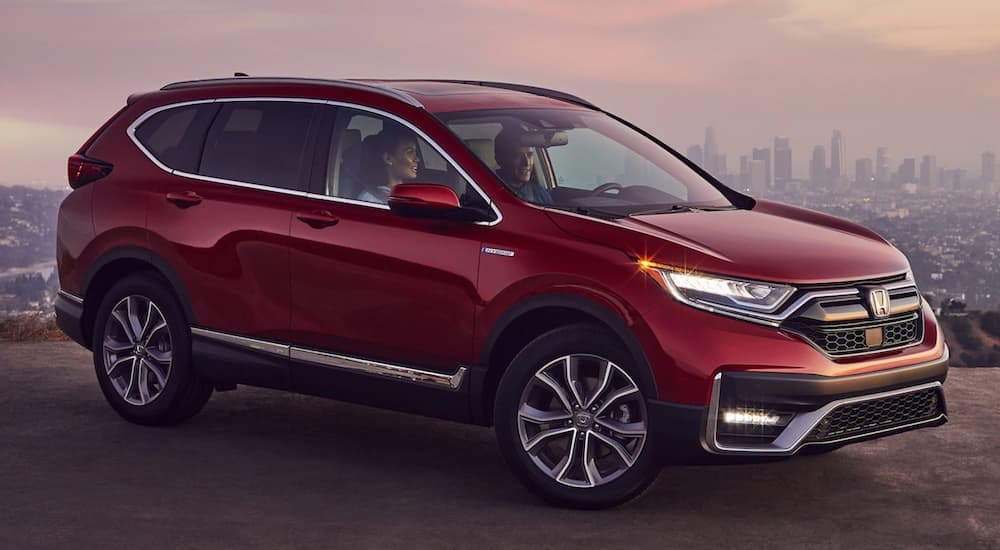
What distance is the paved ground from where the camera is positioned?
6.00 meters

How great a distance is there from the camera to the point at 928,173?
331 ft

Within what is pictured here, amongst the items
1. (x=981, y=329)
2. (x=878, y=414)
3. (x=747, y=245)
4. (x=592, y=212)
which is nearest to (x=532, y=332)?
(x=592, y=212)

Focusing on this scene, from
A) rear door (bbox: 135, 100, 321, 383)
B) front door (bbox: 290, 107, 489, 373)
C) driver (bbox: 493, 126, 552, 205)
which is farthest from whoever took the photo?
rear door (bbox: 135, 100, 321, 383)

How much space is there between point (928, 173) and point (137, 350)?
98393mm

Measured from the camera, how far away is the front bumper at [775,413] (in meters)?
5.99

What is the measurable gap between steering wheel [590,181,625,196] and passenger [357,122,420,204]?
0.91 m

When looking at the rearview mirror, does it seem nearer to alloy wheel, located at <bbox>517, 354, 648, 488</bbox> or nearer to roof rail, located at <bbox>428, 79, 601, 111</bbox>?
roof rail, located at <bbox>428, 79, 601, 111</bbox>

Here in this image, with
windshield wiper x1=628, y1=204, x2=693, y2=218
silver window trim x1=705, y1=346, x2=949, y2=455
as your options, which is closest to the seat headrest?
windshield wiper x1=628, y1=204, x2=693, y2=218

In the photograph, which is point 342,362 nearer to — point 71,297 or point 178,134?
point 178,134

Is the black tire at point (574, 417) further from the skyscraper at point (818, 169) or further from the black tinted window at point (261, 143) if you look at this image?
the skyscraper at point (818, 169)

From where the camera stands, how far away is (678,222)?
6.66 m

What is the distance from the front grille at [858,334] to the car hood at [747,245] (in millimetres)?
208

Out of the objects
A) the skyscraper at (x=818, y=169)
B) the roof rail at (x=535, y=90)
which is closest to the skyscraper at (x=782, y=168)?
the skyscraper at (x=818, y=169)

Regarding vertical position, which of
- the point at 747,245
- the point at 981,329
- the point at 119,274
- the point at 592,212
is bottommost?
the point at 981,329
